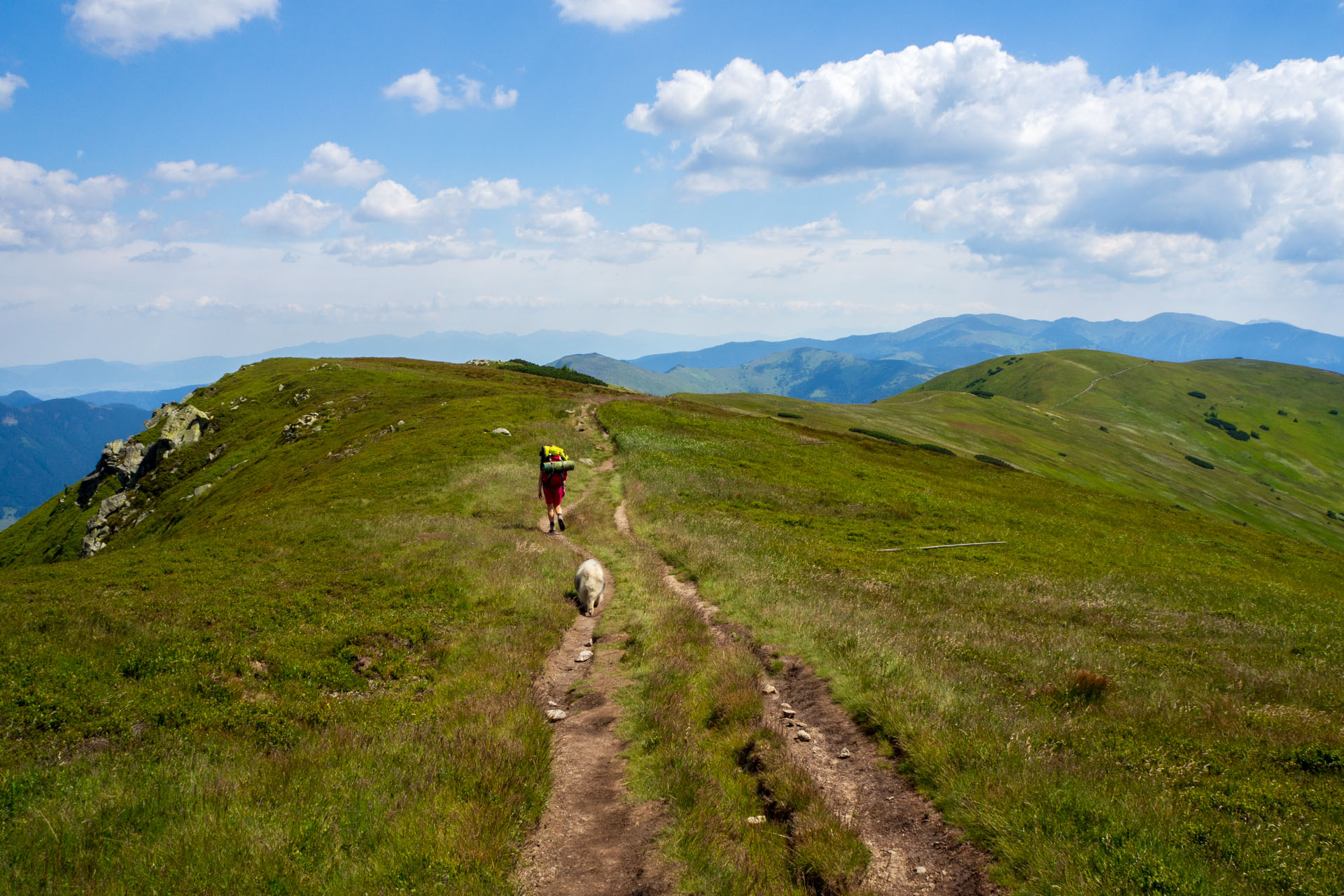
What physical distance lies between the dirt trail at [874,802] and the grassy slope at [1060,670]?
28 cm

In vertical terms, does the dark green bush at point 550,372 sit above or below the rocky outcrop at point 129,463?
above

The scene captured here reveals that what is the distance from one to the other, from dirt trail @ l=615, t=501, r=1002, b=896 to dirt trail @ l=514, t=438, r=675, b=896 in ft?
8.25

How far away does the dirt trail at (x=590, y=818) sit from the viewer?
22.9 feet

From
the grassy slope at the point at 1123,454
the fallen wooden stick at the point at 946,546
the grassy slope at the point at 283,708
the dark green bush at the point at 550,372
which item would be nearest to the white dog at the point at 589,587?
the grassy slope at the point at 283,708

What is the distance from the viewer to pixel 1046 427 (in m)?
151

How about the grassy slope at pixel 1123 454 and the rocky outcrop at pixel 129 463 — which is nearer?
the rocky outcrop at pixel 129 463

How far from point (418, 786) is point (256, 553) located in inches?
643

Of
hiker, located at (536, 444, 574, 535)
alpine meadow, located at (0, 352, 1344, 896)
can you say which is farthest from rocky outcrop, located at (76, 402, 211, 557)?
hiker, located at (536, 444, 574, 535)

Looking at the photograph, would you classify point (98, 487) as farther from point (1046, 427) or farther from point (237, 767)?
point (1046, 427)

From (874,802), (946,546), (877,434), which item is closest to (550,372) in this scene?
(877,434)

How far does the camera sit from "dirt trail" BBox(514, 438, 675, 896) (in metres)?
6.98

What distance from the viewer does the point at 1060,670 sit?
42.8 feet

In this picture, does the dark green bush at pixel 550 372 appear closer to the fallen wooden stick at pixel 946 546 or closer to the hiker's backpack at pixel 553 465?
the hiker's backpack at pixel 553 465

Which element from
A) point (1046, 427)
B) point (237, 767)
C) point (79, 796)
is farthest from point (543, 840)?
point (1046, 427)
